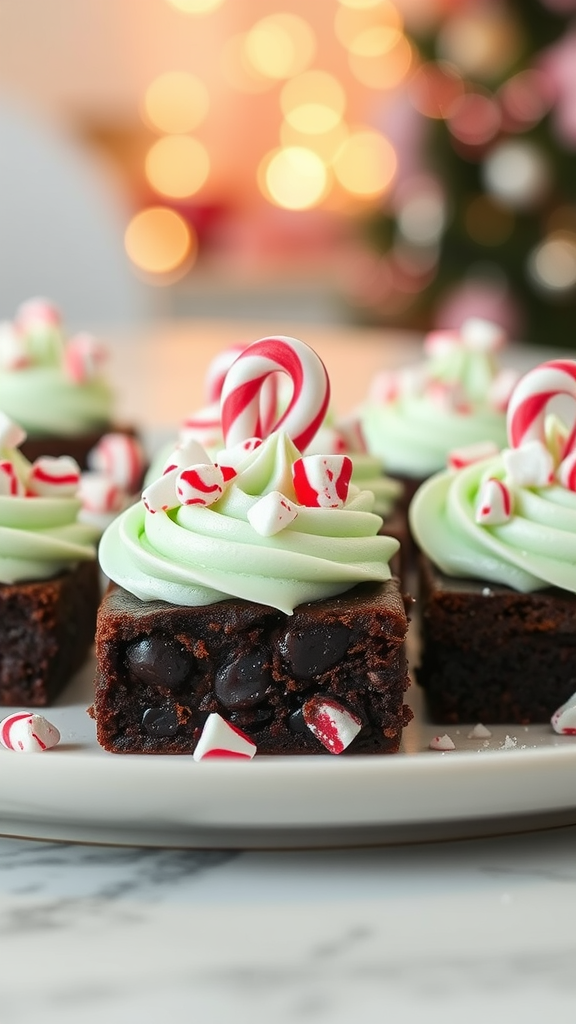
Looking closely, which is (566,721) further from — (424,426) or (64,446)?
(64,446)

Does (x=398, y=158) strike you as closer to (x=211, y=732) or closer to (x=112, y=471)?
(x=112, y=471)

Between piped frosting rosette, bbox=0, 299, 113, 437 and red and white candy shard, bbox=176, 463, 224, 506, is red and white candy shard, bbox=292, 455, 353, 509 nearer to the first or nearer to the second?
red and white candy shard, bbox=176, 463, 224, 506

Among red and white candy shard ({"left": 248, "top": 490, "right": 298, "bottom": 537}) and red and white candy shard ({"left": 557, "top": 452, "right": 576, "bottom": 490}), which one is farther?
red and white candy shard ({"left": 557, "top": 452, "right": 576, "bottom": 490})

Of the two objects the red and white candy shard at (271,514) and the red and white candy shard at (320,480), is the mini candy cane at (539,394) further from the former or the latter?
the red and white candy shard at (271,514)

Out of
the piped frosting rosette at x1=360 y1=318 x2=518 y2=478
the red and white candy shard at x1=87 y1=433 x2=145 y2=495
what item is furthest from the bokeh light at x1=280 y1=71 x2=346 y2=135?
the red and white candy shard at x1=87 y1=433 x2=145 y2=495

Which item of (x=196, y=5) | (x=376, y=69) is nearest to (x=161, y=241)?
(x=196, y=5)

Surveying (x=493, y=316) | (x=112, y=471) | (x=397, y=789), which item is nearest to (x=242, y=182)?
(x=493, y=316)

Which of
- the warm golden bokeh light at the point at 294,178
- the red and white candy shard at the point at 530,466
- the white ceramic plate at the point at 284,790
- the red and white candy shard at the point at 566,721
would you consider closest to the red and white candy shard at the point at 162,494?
the white ceramic plate at the point at 284,790
